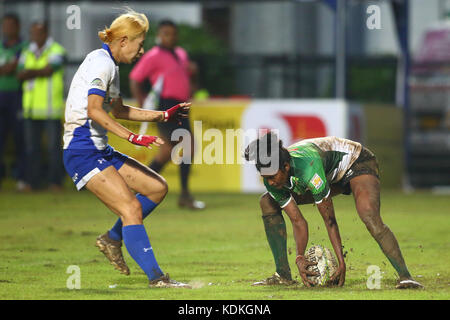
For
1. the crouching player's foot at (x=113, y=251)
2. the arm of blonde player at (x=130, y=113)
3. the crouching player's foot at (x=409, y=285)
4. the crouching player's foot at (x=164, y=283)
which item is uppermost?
the arm of blonde player at (x=130, y=113)

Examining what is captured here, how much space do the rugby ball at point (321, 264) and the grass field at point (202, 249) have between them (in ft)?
0.43

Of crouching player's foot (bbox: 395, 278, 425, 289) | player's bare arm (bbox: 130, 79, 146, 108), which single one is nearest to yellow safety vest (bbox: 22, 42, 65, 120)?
player's bare arm (bbox: 130, 79, 146, 108)

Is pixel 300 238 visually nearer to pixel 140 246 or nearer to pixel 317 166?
pixel 317 166

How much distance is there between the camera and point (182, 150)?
1359 centimetres

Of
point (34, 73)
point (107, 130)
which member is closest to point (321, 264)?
point (107, 130)

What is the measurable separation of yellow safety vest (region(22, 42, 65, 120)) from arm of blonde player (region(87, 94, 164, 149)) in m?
8.84

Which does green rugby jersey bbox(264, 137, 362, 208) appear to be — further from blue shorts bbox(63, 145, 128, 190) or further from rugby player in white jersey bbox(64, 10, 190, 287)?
blue shorts bbox(63, 145, 128, 190)

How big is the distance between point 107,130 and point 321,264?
1766 mm

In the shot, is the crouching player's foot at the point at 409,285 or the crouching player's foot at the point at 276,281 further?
the crouching player's foot at the point at 276,281

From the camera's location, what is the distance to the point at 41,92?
51.5 feet

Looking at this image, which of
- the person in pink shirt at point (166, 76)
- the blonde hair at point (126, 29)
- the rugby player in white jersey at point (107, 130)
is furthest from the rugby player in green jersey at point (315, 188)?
the person in pink shirt at point (166, 76)

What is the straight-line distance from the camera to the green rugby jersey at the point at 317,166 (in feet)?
22.5

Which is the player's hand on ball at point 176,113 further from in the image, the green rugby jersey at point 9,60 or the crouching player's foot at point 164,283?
the green rugby jersey at point 9,60

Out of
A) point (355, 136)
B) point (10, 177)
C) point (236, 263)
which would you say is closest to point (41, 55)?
point (10, 177)
